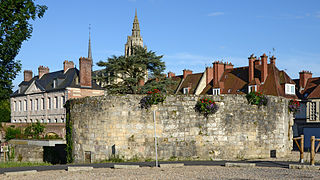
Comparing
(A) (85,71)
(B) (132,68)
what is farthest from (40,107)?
(B) (132,68)

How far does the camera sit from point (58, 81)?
184 feet

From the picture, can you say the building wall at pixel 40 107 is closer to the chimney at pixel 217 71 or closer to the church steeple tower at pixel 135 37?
the chimney at pixel 217 71

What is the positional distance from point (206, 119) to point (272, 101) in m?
3.69

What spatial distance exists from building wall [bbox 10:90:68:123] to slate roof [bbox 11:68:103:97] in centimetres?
79

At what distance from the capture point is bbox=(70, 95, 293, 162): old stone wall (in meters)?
18.8

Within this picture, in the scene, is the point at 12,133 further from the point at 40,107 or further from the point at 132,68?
the point at 40,107

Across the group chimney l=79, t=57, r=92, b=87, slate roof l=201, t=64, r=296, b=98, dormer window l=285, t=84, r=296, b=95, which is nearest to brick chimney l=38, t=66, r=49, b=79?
chimney l=79, t=57, r=92, b=87

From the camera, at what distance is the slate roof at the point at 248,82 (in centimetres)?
4650

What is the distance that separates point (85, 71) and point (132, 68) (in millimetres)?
12747

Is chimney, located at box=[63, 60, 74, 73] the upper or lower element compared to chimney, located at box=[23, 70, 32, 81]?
upper

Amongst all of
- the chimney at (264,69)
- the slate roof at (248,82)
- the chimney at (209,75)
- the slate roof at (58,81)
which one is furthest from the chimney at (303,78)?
the slate roof at (58,81)

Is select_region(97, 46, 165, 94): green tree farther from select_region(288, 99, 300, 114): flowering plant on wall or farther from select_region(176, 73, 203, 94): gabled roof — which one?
select_region(288, 99, 300, 114): flowering plant on wall

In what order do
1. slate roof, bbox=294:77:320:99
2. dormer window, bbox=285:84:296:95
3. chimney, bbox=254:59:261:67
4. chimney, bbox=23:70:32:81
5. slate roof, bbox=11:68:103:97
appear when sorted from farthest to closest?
chimney, bbox=23:70:32:81, slate roof, bbox=11:68:103:97, chimney, bbox=254:59:261:67, dormer window, bbox=285:84:296:95, slate roof, bbox=294:77:320:99

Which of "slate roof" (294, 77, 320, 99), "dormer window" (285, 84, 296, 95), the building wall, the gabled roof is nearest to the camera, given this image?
"slate roof" (294, 77, 320, 99)
